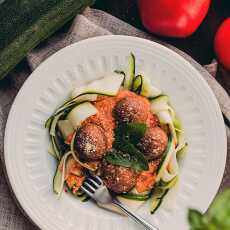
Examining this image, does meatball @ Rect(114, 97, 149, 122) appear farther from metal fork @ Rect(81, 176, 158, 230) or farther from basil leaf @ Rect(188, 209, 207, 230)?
basil leaf @ Rect(188, 209, 207, 230)

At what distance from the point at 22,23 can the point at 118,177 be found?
3.18 feet

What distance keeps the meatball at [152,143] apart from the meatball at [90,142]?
191 mm

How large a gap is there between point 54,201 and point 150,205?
51 cm

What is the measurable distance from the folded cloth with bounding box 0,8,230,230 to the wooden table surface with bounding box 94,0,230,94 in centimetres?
12

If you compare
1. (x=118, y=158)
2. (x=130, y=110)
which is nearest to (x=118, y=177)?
(x=118, y=158)

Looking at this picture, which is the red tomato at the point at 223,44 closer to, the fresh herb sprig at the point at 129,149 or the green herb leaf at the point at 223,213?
the fresh herb sprig at the point at 129,149

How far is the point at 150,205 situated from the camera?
2152 millimetres

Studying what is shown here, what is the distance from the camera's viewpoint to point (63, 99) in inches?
85.6

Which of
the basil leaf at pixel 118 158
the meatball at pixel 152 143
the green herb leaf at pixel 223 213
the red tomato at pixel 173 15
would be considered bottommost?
the basil leaf at pixel 118 158

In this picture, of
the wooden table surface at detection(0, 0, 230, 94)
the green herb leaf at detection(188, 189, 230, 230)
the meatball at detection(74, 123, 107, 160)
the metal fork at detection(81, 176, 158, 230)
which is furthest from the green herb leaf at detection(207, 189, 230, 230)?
the wooden table surface at detection(0, 0, 230, 94)

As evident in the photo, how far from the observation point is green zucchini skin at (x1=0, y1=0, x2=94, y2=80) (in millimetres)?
2152

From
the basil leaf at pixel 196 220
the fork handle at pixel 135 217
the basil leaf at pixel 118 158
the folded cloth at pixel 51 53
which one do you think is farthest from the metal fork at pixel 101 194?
→ the basil leaf at pixel 196 220

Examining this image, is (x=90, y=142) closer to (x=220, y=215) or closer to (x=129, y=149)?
(x=129, y=149)

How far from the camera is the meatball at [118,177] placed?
1.94 meters
